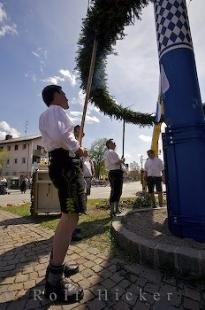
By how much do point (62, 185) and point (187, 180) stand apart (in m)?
1.93

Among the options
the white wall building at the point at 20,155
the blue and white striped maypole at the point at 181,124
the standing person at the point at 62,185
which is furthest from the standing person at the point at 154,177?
the white wall building at the point at 20,155

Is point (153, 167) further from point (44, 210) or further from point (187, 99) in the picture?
point (187, 99)

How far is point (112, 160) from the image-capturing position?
6668 millimetres

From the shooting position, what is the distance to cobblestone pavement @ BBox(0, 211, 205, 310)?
7.59 feet

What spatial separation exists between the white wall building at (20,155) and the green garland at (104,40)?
50.6 metres

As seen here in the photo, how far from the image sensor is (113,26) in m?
5.19

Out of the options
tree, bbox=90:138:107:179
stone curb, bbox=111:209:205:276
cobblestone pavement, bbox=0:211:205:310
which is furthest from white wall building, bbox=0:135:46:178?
stone curb, bbox=111:209:205:276

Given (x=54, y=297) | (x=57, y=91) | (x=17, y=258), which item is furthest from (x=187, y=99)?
(x=17, y=258)

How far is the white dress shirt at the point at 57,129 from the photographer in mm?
2520

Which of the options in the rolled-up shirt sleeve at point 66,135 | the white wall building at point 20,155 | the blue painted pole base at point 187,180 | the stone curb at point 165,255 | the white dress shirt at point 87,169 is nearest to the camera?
the rolled-up shirt sleeve at point 66,135

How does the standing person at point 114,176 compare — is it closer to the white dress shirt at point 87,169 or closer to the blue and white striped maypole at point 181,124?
the white dress shirt at point 87,169

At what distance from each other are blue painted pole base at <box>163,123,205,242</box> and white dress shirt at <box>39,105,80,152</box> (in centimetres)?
179

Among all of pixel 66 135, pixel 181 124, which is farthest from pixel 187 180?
pixel 66 135

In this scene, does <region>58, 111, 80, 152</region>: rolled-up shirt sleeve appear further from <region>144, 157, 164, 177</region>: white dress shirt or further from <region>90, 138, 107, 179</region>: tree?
<region>90, 138, 107, 179</region>: tree
